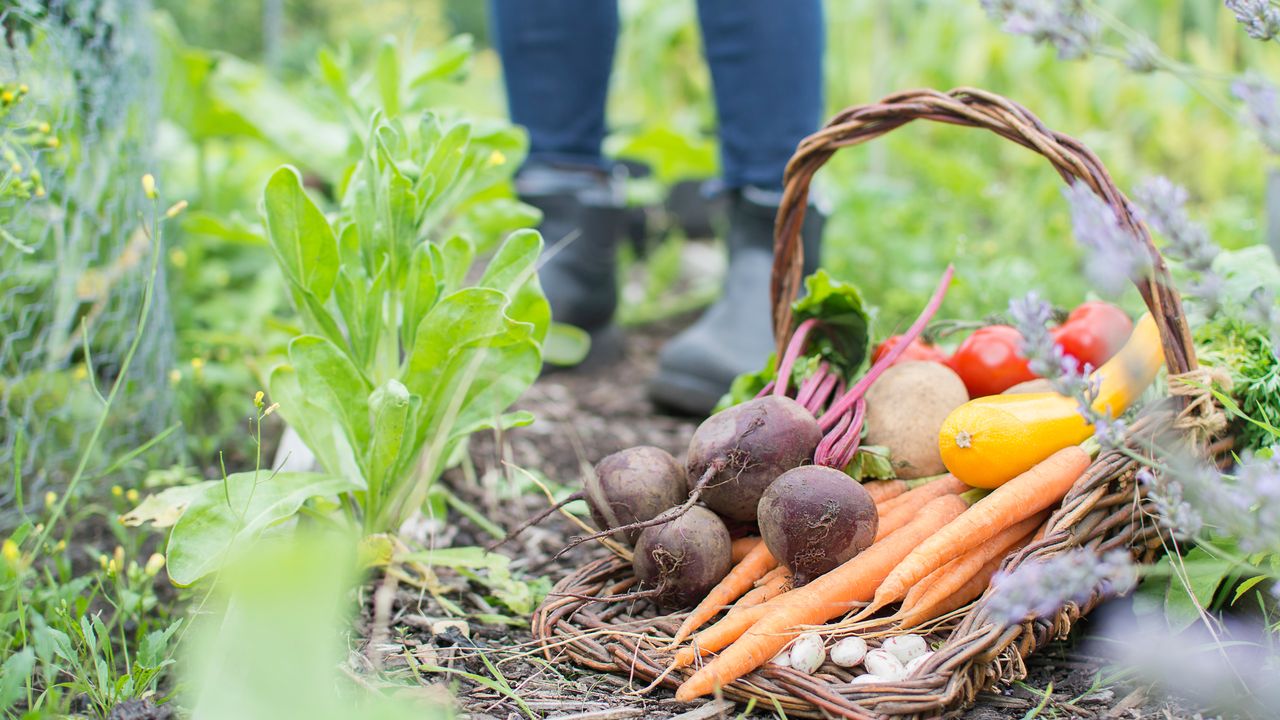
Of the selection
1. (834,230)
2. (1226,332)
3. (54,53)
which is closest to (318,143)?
(54,53)

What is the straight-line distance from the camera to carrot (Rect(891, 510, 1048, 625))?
3.84ft

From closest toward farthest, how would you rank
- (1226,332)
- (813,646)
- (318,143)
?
1. (813,646)
2. (1226,332)
3. (318,143)

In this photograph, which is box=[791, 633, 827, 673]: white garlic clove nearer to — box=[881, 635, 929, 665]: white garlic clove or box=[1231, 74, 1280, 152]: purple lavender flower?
box=[881, 635, 929, 665]: white garlic clove

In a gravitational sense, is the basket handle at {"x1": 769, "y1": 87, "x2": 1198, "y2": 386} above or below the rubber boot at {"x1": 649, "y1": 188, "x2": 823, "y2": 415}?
above

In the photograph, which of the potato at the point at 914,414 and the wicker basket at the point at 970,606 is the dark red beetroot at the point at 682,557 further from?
the potato at the point at 914,414

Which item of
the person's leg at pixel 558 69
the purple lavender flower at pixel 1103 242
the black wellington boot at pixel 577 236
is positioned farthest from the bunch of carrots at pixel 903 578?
the person's leg at pixel 558 69

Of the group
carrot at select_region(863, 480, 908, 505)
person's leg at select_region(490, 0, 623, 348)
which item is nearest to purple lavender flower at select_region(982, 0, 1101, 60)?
carrot at select_region(863, 480, 908, 505)

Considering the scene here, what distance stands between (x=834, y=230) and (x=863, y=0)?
2.20m

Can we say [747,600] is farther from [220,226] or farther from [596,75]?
[596,75]

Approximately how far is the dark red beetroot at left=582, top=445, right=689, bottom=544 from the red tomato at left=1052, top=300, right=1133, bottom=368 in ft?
2.13

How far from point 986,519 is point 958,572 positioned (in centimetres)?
8

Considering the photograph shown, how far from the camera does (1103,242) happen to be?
83cm

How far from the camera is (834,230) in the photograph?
3455 mm

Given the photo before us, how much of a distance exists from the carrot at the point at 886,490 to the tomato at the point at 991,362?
0.78 ft
